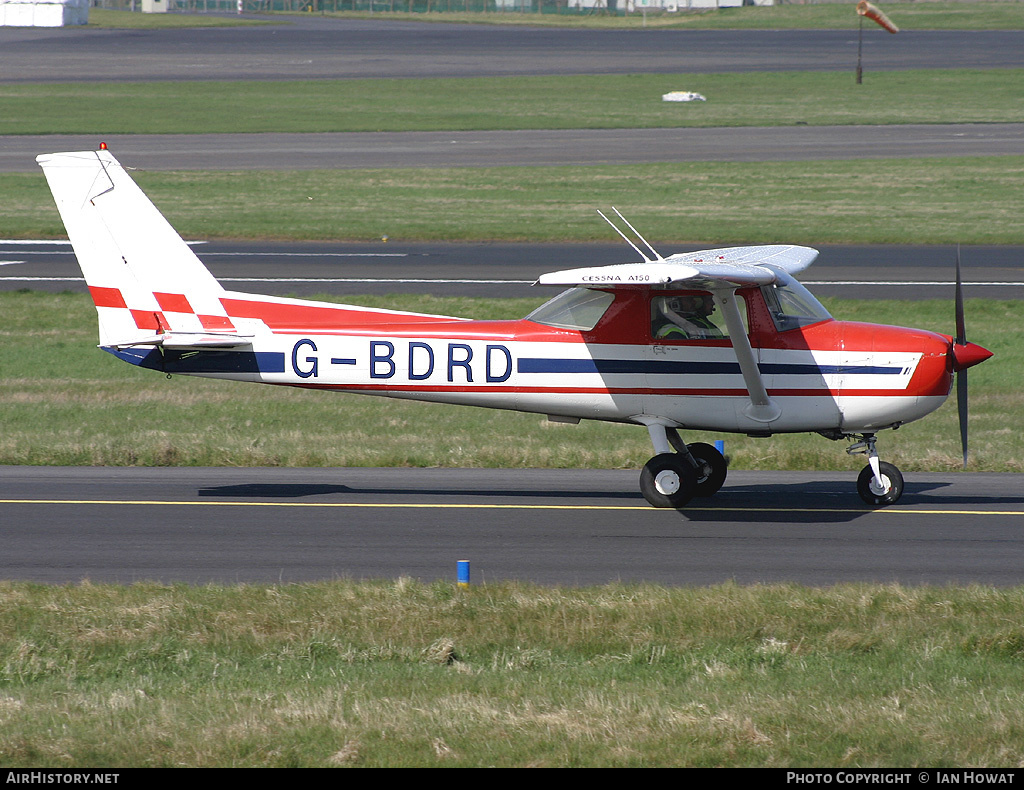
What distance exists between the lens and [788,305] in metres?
12.6

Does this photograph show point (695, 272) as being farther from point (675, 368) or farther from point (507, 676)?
point (507, 676)

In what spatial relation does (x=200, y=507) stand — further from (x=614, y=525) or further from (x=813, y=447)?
(x=813, y=447)

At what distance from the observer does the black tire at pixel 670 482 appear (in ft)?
41.4

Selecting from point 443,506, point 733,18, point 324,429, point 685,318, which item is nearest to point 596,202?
point 324,429

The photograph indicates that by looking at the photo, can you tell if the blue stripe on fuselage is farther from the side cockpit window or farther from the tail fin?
the tail fin

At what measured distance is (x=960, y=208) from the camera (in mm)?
36312

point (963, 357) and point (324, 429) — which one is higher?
point (963, 357)

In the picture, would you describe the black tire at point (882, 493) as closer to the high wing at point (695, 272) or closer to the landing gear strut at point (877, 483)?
the landing gear strut at point (877, 483)

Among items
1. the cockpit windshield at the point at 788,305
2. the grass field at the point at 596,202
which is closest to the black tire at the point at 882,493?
the cockpit windshield at the point at 788,305

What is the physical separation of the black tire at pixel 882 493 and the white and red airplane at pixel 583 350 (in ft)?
0.05

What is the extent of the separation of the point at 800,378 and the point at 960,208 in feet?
87.2

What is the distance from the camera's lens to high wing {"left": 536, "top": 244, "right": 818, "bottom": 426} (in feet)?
35.4

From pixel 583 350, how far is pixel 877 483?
11.0 feet

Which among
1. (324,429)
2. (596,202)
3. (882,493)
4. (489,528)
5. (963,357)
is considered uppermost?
(596,202)
